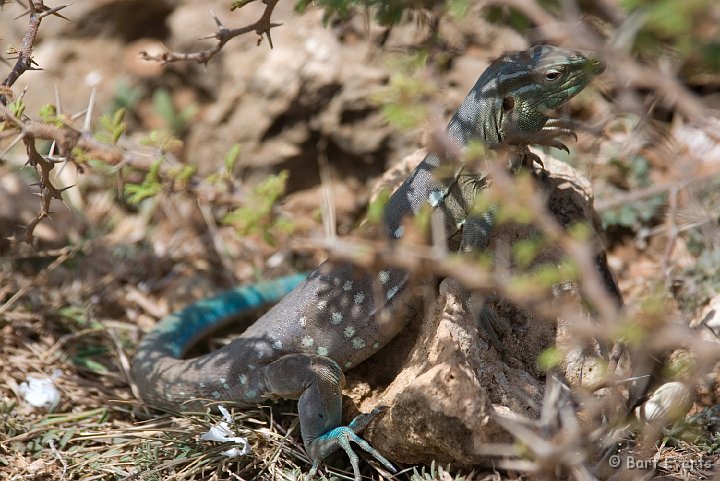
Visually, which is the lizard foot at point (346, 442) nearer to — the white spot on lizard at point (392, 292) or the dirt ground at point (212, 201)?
the dirt ground at point (212, 201)

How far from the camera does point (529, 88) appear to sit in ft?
12.5

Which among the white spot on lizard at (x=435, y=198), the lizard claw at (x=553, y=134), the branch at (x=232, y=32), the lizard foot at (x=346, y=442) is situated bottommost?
the lizard foot at (x=346, y=442)

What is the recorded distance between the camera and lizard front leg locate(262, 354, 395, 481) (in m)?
3.77

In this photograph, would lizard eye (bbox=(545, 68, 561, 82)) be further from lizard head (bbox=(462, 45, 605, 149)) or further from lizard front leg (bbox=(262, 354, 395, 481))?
lizard front leg (bbox=(262, 354, 395, 481))

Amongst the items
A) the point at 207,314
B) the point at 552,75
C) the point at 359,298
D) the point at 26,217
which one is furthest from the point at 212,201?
the point at 26,217

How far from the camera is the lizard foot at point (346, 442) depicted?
12.2 feet

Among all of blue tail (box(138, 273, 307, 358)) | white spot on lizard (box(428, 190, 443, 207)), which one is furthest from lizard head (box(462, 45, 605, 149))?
blue tail (box(138, 273, 307, 358))

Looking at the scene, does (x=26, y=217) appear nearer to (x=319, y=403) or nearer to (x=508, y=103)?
(x=319, y=403)

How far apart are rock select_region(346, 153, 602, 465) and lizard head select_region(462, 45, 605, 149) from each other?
22.0 inches

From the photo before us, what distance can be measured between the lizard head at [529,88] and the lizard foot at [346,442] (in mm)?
1697

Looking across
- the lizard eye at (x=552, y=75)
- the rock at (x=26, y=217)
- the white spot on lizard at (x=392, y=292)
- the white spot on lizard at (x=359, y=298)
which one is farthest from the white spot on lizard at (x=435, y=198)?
the rock at (x=26, y=217)

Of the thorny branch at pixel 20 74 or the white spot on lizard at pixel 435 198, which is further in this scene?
the white spot on lizard at pixel 435 198

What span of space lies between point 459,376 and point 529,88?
1608 millimetres

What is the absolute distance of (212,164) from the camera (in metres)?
6.64
